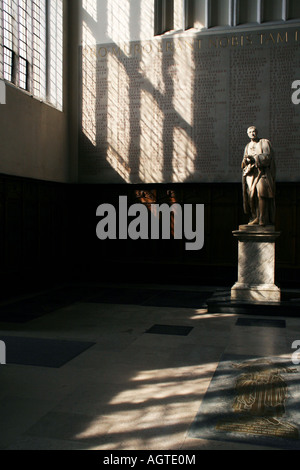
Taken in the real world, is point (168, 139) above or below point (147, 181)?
above

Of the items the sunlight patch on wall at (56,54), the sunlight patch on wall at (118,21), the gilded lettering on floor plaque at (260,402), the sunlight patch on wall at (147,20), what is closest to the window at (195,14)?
the sunlight patch on wall at (147,20)

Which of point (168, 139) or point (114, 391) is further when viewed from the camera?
point (168, 139)

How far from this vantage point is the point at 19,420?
12.1ft

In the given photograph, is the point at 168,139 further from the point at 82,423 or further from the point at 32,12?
the point at 82,423

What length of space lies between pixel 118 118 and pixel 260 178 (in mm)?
5087

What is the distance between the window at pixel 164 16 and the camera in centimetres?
1182

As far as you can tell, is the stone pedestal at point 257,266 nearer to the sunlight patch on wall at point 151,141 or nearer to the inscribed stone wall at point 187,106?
the inscribed stone wall at point 187,106

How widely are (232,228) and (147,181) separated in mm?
2484

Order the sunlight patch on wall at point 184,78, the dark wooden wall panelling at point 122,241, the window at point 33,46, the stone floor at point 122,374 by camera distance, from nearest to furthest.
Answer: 1. the stone floor at point 122,374
2. the window at point 33,46
3. the dark wooden wall panelling at point 122,241
4. the sunlight patch on wall at point 184,78

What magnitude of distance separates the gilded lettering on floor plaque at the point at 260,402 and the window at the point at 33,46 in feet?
26.7

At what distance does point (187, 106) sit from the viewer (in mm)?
11664

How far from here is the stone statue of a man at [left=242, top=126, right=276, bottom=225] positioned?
27.5 feet

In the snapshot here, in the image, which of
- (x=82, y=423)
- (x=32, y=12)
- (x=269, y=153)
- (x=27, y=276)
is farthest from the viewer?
(x=32, y=12)

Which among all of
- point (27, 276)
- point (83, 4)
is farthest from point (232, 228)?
point (83, 4)
